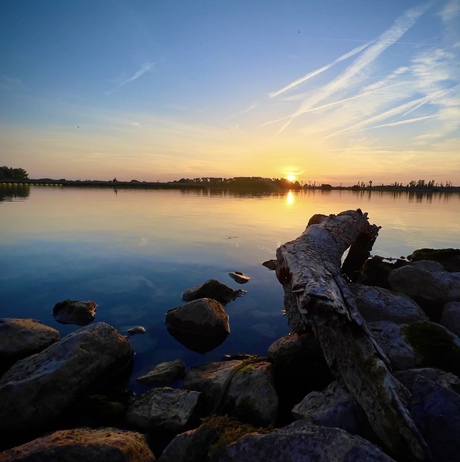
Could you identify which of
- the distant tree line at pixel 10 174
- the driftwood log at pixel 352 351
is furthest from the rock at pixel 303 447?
the distant tree line at pixel 10 174

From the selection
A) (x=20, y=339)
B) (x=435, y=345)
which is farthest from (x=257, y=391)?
(x=20, y=339)

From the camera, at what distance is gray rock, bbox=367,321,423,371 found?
557 centimetres

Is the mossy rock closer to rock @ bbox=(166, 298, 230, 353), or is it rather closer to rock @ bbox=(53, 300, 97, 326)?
rock @ bbox=(166, 298, 230, 353)

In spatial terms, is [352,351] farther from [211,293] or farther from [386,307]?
[211,293]

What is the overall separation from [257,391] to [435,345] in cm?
357

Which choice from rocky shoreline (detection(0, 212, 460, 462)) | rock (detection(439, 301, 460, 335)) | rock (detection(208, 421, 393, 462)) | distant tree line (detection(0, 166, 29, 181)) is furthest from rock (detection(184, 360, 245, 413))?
distant tree line (detection(0, 166, 29, 181))

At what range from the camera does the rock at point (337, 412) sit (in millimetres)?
4004

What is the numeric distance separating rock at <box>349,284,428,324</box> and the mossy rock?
0.84 meters

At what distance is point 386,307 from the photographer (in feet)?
24.2

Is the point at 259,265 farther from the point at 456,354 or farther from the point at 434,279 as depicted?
Answer: the point at 456,354

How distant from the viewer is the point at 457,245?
78.6 ft

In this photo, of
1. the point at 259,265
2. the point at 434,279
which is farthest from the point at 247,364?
the point at 259,265

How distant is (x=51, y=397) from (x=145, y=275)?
383 inches

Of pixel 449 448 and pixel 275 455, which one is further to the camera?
pixel 449 448
